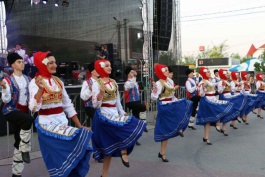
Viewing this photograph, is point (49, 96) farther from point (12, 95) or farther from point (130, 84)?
point (130, 84)

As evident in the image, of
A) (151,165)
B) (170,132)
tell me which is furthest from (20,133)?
(170,132)

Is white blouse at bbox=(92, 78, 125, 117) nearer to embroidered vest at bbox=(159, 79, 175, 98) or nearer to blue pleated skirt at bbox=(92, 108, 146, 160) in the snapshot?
blue pleated skirt at bbox=(92, 108, 146, 160)

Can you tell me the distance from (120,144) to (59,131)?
1.14m

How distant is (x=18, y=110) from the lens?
4477mm

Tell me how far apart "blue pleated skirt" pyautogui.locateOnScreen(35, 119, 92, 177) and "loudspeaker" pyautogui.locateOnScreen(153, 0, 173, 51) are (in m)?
9.30

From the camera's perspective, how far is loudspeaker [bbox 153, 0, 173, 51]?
1227cm

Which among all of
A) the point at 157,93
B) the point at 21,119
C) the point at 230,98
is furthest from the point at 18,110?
the point at 230,98

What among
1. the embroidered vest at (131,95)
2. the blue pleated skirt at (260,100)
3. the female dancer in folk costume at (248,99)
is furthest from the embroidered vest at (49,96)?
the blue pleated skirt at (260,100)

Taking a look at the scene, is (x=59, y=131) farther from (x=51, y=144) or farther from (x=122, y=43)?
(x=122, y=43)

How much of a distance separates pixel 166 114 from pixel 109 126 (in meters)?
1.71

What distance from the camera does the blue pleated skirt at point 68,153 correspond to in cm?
324

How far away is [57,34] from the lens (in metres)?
14.3

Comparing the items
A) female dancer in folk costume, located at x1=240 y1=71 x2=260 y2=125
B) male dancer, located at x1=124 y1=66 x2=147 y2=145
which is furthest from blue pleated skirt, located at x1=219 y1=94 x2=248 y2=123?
male dancer, located at x1=124 y1=66 x2=147 y2=145

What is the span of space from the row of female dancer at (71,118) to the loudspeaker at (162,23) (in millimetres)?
6605
